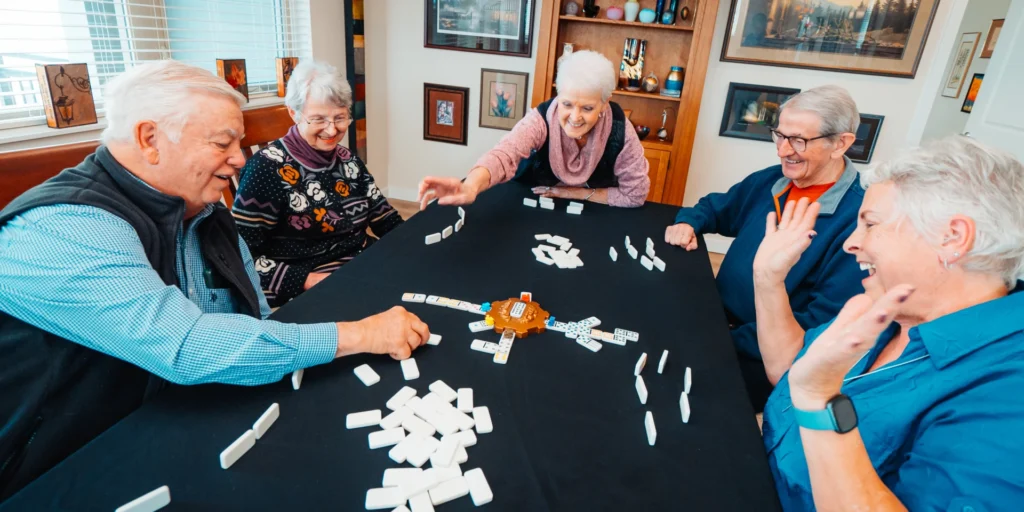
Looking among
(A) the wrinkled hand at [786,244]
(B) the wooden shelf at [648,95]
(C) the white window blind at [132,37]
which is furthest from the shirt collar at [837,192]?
(C) the white window blind at [132,37]

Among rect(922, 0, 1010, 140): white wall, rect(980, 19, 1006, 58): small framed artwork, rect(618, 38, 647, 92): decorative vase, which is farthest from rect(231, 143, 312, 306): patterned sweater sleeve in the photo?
rect(980, 19, 1006, 58): small framed artwork

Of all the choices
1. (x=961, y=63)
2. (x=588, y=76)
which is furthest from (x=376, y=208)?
(x=961, y=63)

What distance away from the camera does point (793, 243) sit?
52.4 inches

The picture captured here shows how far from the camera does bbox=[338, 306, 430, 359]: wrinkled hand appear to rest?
1.11 m

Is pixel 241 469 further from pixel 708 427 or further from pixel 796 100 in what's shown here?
pixel 796 100

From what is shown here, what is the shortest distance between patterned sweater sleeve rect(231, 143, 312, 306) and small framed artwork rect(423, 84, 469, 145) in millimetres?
2486

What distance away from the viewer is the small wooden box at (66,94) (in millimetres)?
1943

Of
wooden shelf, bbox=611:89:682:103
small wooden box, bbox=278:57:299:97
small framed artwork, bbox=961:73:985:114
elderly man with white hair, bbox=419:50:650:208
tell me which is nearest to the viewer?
elderly man with white hair, bbox=419:50:650:208

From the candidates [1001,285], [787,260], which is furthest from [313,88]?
[1001,285]

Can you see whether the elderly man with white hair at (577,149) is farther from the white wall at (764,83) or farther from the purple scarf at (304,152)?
the white wall at (764,83)

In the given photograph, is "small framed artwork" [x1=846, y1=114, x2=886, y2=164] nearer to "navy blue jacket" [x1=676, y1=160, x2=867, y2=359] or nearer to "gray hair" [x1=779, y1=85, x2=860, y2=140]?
"navy blue jacket" [x1=676, y1=160, x2=867, y2=359]

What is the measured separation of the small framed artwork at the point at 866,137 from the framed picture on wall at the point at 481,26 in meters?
2.35

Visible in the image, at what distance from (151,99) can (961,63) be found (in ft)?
17.2

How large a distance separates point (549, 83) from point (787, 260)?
2722mm
